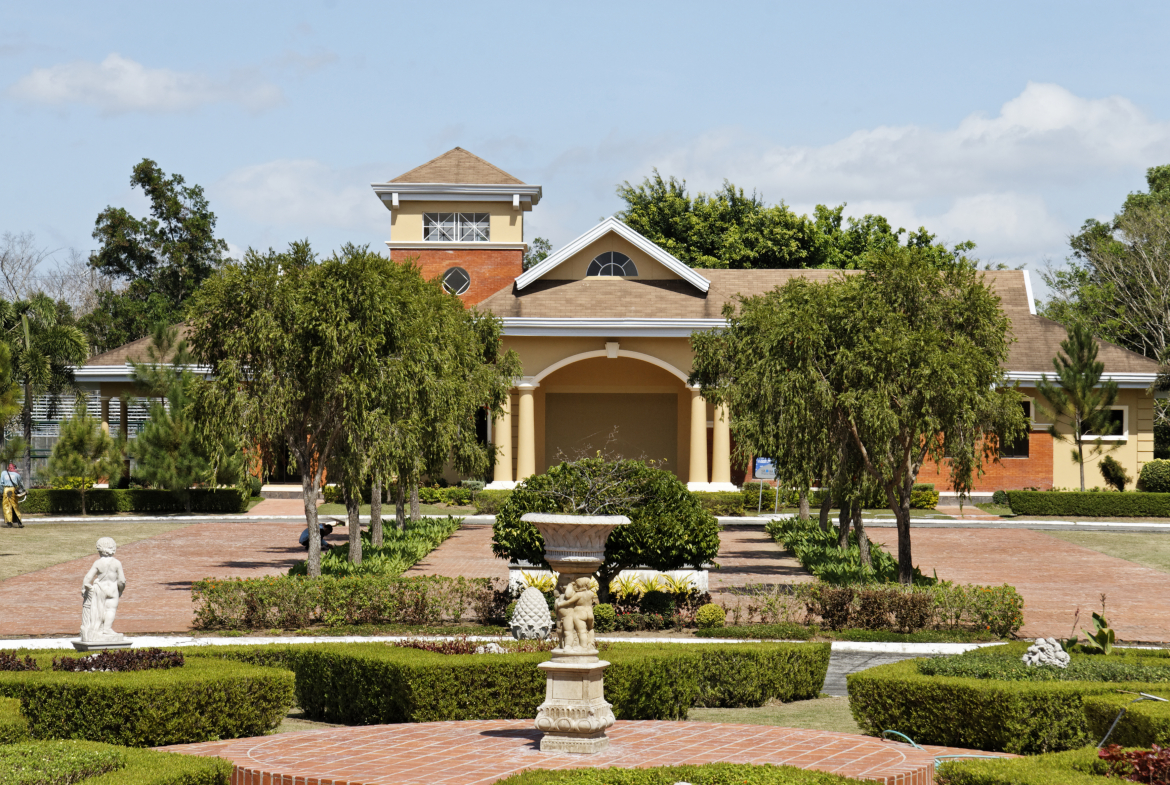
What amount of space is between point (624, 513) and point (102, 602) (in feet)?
27.2

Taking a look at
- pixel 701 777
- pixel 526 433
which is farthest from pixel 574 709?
pixel 526 433

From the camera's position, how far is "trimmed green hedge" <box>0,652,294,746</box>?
9.55 meters

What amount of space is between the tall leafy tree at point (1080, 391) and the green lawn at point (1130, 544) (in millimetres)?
5828

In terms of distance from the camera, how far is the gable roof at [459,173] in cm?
4444

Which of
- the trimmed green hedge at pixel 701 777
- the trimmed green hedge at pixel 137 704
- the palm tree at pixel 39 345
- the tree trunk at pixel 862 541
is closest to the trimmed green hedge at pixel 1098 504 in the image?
the tree trunk at pixel 862 541

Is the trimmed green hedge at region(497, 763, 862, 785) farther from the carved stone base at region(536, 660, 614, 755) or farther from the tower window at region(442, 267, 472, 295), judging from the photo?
the tower window at region(442, 267, 472, 295)

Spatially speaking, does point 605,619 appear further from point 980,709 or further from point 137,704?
point 137,704

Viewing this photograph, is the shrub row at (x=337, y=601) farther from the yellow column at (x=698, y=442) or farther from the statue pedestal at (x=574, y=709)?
the yellow column at (x=698, y=442)

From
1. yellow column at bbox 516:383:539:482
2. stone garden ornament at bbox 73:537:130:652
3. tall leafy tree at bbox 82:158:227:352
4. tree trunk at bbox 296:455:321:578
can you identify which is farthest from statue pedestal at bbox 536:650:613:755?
tall leafy tree at bbox 82:158:227:352

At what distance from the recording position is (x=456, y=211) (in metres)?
44.6

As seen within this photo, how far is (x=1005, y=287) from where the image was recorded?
152 feet

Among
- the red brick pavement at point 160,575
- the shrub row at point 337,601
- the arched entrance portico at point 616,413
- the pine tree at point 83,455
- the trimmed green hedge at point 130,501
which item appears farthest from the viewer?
the arched entrance portico at point 616,413

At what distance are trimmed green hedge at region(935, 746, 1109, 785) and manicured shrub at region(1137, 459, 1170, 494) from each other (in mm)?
34473

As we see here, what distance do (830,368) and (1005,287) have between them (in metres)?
30.1
